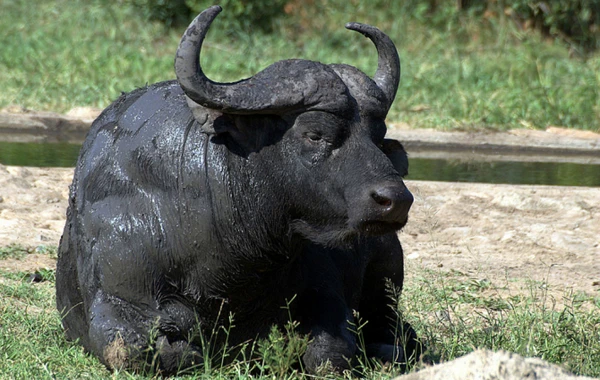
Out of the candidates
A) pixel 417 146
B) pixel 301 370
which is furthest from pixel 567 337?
pixel 417 146

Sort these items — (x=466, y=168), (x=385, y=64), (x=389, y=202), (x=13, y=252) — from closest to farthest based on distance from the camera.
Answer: (x=389, y=202) → (x=385, y=64) → (x=13, y=252) → (x=466, y=168)

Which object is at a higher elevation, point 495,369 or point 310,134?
point 310,134

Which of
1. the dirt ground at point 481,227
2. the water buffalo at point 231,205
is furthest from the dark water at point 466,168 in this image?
the water buffalo at point 231,205

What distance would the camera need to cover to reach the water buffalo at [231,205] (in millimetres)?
4148

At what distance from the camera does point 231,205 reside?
4.29m

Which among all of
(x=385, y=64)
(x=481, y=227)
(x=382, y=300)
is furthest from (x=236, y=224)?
(x=481, y=227)

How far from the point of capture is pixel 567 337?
4965mm

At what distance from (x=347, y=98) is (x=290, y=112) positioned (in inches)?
9.1

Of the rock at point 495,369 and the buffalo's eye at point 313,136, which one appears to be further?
the buffalo's eye at point 313,136

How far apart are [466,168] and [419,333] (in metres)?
5.12

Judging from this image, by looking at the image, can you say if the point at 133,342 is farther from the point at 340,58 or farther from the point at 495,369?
the point at 340,58

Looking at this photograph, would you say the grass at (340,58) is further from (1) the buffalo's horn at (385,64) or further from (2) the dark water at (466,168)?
(1) the buffalo's horn at (385,64)

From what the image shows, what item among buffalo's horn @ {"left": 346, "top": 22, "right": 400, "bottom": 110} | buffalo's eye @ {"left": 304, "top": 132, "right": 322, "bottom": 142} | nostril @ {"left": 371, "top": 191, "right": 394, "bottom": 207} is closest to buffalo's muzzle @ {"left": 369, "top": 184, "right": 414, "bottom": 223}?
nostril @ {"left": 371, "top": 191, "right": 394, "bottom": 207}

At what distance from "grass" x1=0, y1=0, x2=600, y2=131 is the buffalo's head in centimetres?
681
